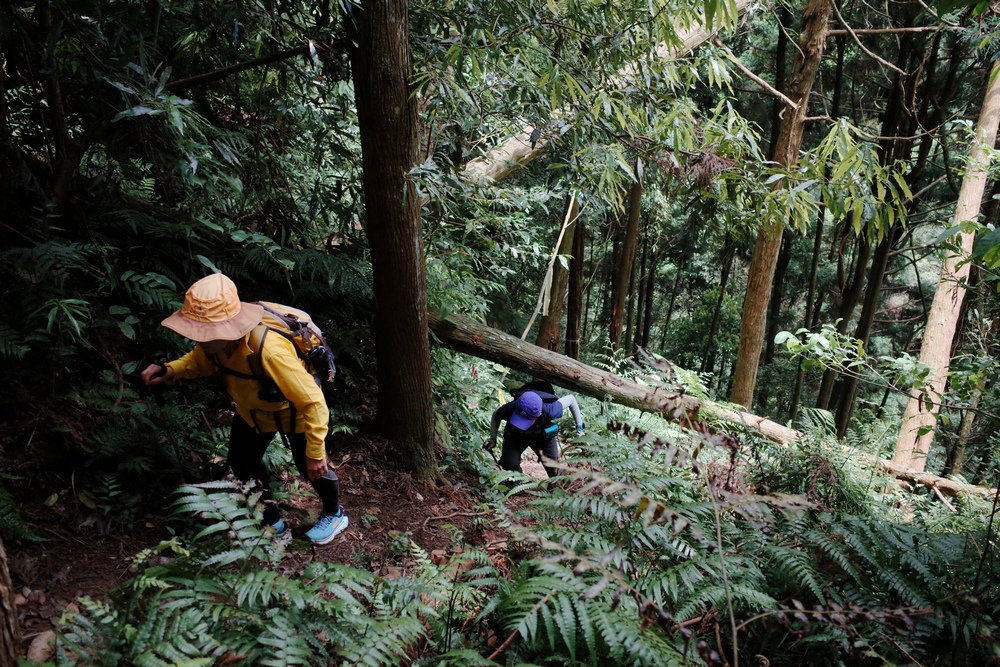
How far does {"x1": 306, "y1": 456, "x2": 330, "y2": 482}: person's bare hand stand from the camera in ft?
11.6

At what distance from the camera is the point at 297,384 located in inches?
130

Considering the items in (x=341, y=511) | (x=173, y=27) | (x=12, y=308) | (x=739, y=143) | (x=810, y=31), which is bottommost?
(x=341, y=511)

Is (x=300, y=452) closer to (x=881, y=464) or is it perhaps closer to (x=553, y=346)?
(x=881, y=464)

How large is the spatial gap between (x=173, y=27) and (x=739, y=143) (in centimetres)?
492

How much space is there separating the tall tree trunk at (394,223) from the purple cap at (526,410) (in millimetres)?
875

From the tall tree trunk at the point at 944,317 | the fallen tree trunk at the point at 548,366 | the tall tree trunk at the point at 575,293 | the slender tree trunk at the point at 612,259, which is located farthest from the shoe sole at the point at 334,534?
the slender tree trunk at the point at 612,259

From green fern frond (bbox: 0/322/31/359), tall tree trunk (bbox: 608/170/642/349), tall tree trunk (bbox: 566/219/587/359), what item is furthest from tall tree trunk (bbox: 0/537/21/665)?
tall tree trunk (bbox: 566/219/587/359)

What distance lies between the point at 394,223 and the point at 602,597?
3.11m

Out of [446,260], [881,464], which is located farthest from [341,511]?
[881,464]

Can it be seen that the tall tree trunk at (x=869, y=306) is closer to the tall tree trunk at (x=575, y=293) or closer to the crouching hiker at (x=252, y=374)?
the tall tree trunk at (x=575, y=293)

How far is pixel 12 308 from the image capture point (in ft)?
12.4

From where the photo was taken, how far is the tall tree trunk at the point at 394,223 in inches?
148

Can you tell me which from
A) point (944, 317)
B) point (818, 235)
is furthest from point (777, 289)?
point (944, 317)

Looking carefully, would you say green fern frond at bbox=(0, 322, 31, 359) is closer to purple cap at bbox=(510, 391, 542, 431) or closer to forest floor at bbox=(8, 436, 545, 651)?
forest floor at bbox=(8, 436, 545, 651)
